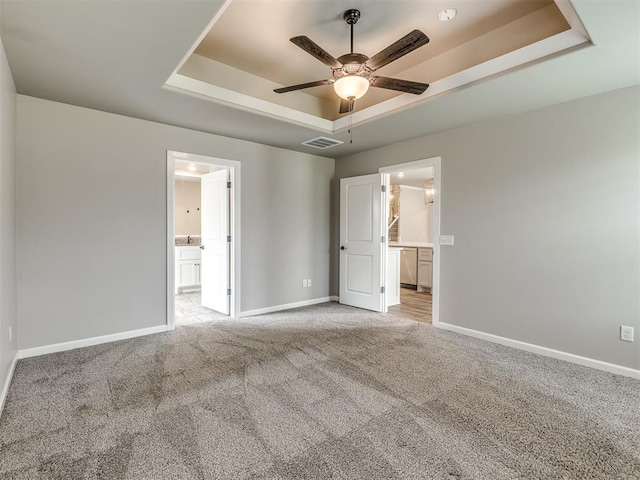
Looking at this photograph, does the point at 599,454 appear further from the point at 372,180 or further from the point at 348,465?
the point at 372,180

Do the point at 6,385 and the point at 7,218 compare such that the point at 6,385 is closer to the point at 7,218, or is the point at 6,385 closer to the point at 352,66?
the point at 7,218

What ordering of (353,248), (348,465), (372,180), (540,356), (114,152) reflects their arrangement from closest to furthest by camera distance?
(348,465) < (540,356) < (114,152) < (372,180) < (353,248)

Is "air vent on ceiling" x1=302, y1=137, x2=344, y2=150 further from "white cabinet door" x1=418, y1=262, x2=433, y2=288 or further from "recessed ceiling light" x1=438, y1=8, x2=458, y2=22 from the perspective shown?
"white cabinet door" x1=418, y1=262, x2=433, y2=288

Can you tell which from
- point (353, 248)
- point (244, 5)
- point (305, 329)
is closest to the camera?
point (244, 5)

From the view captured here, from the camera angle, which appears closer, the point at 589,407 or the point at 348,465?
the point at 348,465

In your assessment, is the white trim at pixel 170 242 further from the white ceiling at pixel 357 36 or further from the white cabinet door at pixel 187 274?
the white cabinet door at pixel 187 274

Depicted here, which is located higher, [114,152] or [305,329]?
[114,152]

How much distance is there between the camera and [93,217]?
11.2 feet

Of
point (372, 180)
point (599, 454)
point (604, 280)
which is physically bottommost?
point (599, 454)

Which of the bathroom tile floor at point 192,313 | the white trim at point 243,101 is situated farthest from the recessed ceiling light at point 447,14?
the bathroom tile floor at point 192,313

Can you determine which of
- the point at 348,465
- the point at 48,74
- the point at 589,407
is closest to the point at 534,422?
the point at 589,407

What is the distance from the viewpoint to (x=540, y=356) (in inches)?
127

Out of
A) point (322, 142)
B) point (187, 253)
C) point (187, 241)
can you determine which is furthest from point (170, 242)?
point (187, 241)

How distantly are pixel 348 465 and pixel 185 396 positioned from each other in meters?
1.34
